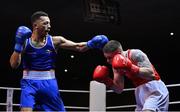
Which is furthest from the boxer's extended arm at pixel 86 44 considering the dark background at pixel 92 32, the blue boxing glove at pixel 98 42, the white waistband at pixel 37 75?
the dark background at pixel 92 32

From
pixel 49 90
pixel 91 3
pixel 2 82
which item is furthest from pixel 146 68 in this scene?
pixel 2 82

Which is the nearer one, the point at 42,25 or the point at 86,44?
the point at 42,25

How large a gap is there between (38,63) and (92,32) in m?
6.73

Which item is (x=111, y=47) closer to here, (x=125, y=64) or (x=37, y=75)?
(x=125, y=64)

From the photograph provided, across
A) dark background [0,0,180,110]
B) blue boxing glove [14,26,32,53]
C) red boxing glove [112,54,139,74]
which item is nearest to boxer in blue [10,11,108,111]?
blue boxing glove [14,26,32,53]

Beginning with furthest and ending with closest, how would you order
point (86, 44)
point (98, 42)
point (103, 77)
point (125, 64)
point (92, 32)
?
1. point (92, 32)
2. point (86, 44)
3. point (98, 42)
4. point (103, 77)
5. point (125, 64)

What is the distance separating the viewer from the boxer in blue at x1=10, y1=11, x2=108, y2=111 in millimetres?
2896

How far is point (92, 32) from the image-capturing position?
380 inches

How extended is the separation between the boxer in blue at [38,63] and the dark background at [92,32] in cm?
415

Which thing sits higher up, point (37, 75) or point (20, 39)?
point (20, 39)

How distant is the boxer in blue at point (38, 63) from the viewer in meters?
2.90

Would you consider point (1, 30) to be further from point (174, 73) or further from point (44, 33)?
point (44, 33)

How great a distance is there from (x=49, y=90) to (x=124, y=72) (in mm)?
570

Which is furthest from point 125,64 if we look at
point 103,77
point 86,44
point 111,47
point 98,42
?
point 86,44
